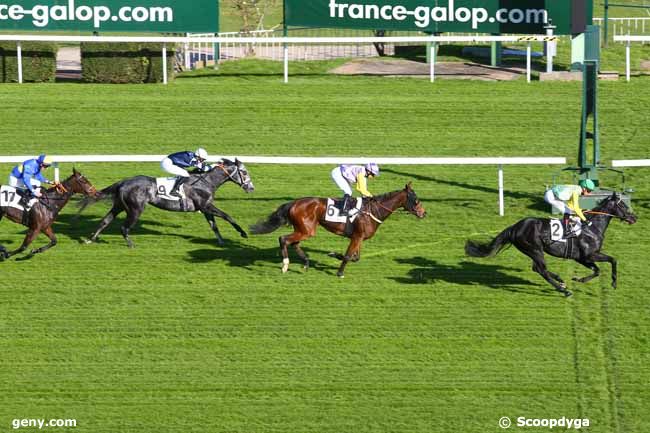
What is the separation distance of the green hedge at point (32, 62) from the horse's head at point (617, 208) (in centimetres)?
1160

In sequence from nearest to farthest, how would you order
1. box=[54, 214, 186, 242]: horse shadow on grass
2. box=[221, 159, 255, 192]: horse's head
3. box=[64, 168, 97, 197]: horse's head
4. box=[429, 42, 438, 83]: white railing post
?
1. box=[64, 168, 97, 197]: horse's head
2. box=[221, 159, 255, 192]: horse's head
3. box=[54, 214, 186, 242]: horse shadow on grass
4. box=[429, 42, 438, 83]: white railing post

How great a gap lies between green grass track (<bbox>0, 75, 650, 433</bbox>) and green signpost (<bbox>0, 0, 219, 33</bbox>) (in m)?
2.36

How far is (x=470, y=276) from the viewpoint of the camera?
1714cm

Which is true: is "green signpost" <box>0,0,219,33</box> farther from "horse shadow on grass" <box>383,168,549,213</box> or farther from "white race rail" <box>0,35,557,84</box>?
"horse shadow on grass" <box>383,168,549,213</box>

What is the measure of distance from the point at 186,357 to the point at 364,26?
37.4 feet

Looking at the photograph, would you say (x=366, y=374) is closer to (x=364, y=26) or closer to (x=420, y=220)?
(x=420, y=220)

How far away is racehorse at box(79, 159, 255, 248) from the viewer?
59.4ft

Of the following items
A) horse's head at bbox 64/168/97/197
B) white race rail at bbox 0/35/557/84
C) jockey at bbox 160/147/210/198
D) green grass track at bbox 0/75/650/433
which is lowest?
green grass track at bbox 0/75/650/433

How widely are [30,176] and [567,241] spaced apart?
641 centimetres

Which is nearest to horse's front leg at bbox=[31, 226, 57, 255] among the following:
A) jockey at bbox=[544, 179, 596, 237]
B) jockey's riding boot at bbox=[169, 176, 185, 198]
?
jockey's riding boot at bbox=[169, 176, 185, 198]

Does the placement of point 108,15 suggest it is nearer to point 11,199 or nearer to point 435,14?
point 435,14

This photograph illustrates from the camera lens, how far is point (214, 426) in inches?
538

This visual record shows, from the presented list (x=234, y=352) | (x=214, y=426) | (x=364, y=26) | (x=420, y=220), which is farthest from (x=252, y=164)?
(x=214, y=426)

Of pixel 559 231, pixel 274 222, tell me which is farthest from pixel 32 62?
pixel 559 231
